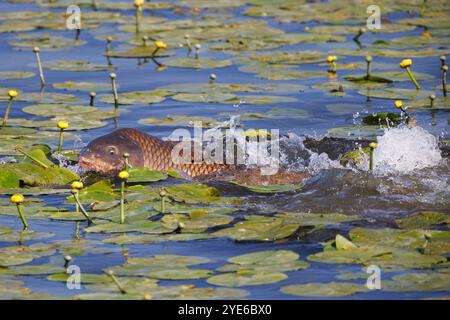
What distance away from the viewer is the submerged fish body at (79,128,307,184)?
844cm

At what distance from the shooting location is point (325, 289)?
18.8 feet

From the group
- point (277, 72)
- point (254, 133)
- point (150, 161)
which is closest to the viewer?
point (150, 161)

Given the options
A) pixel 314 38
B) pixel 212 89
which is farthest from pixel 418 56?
pixel 212 89

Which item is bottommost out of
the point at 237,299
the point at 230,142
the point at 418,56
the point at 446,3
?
the point at 237,299

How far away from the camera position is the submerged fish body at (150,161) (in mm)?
8438

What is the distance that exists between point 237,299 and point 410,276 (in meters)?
1.01

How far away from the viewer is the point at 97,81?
1239 centimetres

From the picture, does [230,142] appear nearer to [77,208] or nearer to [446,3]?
[77,208]

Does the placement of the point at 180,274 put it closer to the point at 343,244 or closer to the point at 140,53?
the point at 343,244

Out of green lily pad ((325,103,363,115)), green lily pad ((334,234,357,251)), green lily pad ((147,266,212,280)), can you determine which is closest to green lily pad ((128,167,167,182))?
green lily pad ((147,266,212,280))

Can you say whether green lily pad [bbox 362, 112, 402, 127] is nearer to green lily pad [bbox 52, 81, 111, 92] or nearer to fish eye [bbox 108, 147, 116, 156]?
fish eye [bbox 108, 147, 116, 156]

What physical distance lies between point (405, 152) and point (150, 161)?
2116 mm

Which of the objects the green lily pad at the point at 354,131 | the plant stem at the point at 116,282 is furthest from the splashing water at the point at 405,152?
the plant stem at the point at 116,282

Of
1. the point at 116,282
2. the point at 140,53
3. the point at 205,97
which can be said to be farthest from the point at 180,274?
the point at 140,53
